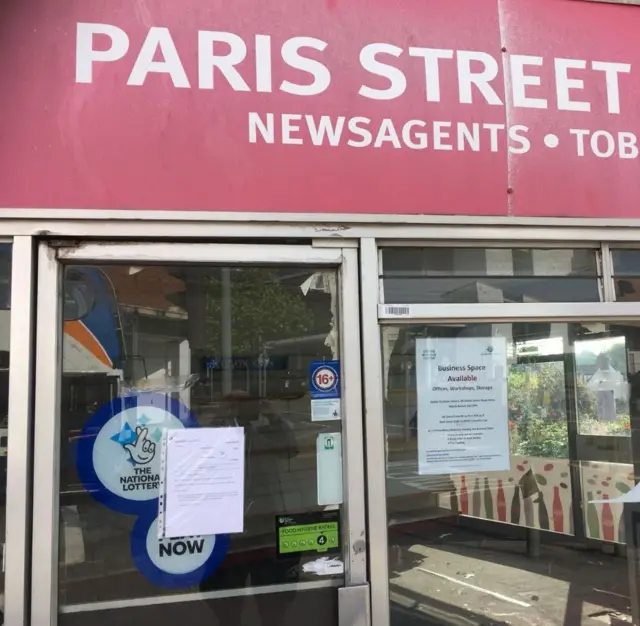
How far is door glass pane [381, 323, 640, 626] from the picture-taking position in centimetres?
265

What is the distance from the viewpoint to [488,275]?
271 centimetres

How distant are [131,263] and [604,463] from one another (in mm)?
2505

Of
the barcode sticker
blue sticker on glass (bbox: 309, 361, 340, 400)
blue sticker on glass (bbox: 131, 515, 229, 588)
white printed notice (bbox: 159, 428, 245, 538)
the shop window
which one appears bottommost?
blue sticker on glass (bbox: 131, 515, 229, 588)

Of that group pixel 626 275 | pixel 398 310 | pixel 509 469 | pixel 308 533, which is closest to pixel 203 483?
pixel 308 533

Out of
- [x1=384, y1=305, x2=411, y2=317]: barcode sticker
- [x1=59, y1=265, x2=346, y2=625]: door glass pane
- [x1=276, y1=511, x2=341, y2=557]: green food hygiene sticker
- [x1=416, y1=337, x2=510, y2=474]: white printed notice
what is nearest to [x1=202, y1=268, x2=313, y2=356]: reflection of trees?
[x1=59, y1=265, x2=346, y2=625]: door glass pane

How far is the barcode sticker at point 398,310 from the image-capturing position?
2.54 metres

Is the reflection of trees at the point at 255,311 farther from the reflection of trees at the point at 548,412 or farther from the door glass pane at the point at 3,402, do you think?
the reflection of trees at the point at 548,412

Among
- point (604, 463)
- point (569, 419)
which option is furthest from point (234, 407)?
point (604, 463)

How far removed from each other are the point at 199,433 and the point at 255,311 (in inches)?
21.4

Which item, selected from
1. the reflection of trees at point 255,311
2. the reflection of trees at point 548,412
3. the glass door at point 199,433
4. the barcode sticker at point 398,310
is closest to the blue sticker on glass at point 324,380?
the glass door at point 199,433

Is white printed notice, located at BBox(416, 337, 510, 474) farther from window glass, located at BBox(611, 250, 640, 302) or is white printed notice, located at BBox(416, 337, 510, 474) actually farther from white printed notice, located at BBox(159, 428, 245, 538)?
white printed notice, located at BBox(159, 428, 245, 538)

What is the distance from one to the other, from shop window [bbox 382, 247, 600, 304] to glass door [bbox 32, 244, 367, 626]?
0.80 feet

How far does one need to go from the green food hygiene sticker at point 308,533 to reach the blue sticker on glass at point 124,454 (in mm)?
532

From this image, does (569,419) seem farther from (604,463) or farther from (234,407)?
(234,407)
